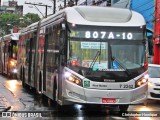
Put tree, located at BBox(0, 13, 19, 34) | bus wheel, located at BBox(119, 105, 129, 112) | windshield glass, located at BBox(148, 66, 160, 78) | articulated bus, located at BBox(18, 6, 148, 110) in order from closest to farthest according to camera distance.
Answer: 1. articulated bus, located at BBox(18, 6, 148, 110)
2. bus wheel, located at BBox(119, 105, 129, 112)
3. windshield glass, located at BBox(148, 66, 160, 78)
4. tree, located at BBox(0, 13, 19, 34)

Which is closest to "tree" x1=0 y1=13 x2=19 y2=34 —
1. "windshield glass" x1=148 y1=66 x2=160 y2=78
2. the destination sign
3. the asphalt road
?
"windshield glass" x1=148 y1=66 x2=160 y2=78

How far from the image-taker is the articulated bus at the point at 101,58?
43.1 feet

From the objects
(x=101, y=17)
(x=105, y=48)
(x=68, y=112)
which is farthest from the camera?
(x=68, y=112)

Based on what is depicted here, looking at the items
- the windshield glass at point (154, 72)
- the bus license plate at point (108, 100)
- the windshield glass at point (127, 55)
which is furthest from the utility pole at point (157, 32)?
the bus license plate at point (108, 100)

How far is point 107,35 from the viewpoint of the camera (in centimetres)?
1352

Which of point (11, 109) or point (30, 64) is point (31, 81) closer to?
point (30, 64)

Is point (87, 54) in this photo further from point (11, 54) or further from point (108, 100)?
point (11, 54)

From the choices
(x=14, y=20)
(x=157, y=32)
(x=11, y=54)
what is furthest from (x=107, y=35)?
(x=14, y=20)

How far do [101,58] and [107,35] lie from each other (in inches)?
29.4

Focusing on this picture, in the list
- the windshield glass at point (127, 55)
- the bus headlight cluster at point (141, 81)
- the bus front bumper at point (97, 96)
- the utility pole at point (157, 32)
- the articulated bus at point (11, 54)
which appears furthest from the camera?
the utility pole at point (157, 32)

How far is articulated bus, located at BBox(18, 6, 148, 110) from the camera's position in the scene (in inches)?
517

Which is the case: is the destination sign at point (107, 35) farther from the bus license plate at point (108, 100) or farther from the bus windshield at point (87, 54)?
the bus license plate at point (108, 100)

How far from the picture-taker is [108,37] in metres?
13.5

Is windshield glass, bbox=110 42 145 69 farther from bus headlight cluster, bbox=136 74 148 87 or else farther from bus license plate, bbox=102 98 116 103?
bus license plate, bbox=102 98 116 103
